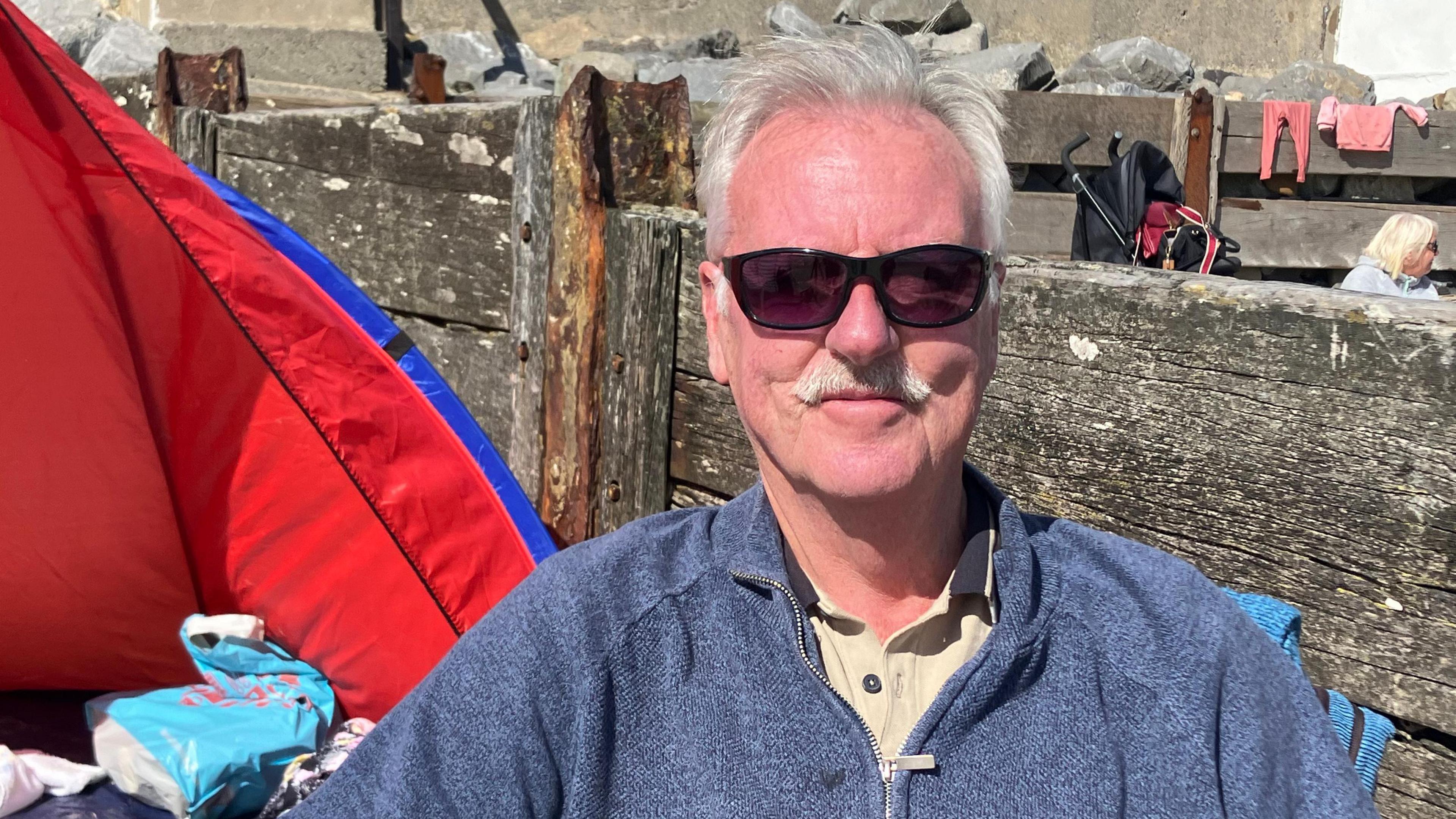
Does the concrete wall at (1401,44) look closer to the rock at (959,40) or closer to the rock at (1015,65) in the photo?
the rock at (959,40)

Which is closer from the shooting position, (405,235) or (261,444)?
(261,444)

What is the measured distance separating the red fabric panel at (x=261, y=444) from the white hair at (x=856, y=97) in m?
1.20

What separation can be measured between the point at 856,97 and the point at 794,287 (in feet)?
0.88

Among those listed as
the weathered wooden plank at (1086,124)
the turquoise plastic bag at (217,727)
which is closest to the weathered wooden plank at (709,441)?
the turquoise plastic bag at (217,727)

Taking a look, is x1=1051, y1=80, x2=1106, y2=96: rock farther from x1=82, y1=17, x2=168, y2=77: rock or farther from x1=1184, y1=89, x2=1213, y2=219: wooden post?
x1=82, y1=17, x2=168, y2=77: rock

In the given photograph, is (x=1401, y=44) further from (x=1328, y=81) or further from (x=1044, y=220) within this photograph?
(x=1044, y=220)

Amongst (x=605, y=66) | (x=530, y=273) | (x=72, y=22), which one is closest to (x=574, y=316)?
(x=530, y=273)

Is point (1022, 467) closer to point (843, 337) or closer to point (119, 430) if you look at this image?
point (843, 337)

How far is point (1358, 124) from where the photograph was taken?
7496 millimetres

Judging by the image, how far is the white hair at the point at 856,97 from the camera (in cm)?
153

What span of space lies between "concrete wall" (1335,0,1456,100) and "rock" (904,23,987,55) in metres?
4.36

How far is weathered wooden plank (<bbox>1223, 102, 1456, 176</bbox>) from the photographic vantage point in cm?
741

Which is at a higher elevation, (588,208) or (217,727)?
(588,208)

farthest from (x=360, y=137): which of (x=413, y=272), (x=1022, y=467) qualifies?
(x=1022, y=467)
